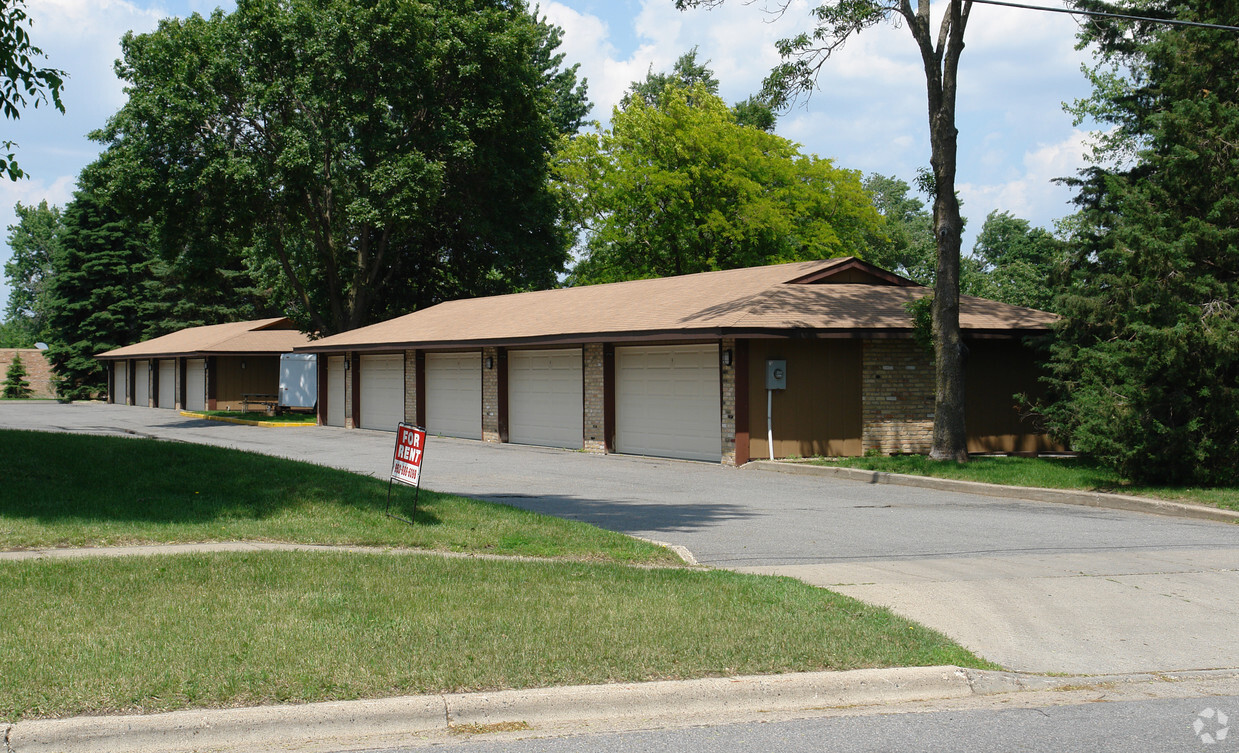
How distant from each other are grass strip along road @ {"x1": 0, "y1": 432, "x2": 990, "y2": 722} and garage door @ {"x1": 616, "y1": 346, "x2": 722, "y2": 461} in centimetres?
1046

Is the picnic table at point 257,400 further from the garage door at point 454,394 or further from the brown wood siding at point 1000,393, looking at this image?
the brown wood siding at point 1000,393

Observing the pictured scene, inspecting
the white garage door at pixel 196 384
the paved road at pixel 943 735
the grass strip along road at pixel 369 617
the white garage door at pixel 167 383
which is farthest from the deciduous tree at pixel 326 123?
the paved road at pixel 943 735

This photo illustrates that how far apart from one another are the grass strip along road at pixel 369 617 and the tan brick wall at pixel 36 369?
69.5m

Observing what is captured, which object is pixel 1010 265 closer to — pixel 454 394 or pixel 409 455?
pixel 454 394

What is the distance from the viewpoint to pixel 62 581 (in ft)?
26.5

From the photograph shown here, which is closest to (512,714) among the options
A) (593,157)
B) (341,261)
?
(341,261)

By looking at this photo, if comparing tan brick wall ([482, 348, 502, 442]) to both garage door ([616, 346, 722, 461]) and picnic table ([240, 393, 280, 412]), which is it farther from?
picnic table ([240, 393, 280, 412])

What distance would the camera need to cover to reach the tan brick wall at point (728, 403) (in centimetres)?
2055

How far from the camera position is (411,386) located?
31.9m

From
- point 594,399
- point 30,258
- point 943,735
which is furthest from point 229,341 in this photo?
point 30,258

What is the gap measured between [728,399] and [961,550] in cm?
1017

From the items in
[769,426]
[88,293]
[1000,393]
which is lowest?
[769,426]

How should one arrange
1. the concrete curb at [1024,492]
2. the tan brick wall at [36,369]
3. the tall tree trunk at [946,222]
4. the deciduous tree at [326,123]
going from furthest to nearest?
the tan brick wall at [36,369] → the deciduous tree at [326,123] → the tall tree trunk at [946,222] → the concrete curb at [1024,492]

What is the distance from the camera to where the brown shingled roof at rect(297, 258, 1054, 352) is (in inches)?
819
